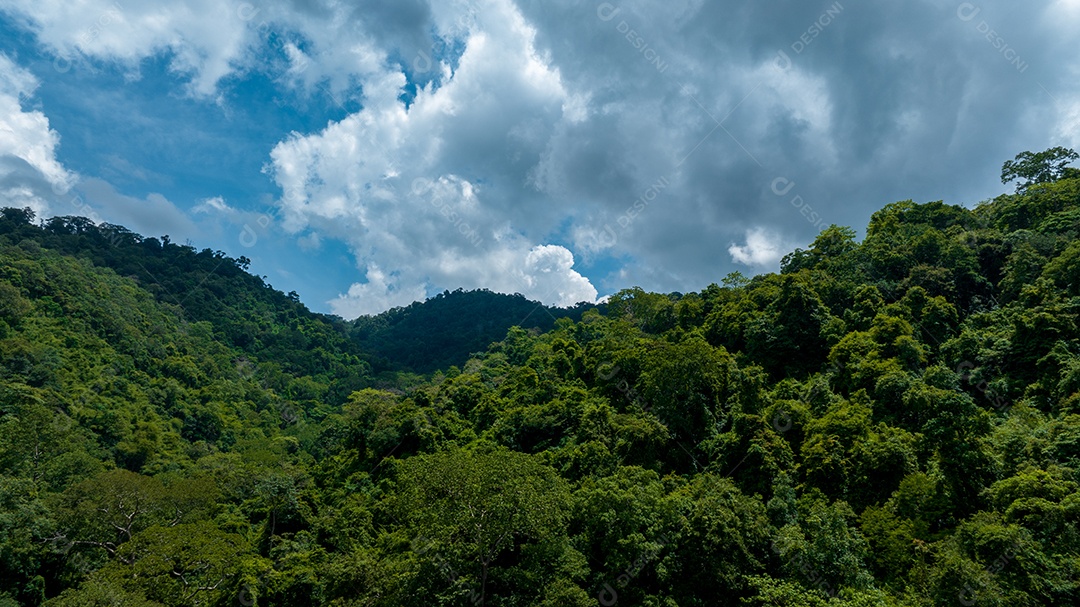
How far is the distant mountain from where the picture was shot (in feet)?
372

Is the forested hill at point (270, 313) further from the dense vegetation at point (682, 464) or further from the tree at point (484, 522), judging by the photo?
the tree at point (484, 522)

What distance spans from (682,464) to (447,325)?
108m

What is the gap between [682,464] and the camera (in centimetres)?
3072

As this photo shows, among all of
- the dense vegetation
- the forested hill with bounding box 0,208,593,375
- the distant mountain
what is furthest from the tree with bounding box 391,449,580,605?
the distant mountain

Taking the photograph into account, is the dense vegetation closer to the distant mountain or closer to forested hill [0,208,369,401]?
forested hill [0,208,369,401]

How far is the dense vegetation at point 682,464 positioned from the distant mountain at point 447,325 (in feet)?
187

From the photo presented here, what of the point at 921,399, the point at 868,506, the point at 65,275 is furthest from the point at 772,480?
the point at 65,275

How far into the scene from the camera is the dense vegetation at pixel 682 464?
20234mm

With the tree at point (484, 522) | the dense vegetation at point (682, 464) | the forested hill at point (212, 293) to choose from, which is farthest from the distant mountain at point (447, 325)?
the tree at point (484, 522)

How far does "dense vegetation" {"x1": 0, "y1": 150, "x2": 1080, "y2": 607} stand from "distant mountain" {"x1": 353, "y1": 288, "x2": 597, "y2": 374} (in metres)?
57.1

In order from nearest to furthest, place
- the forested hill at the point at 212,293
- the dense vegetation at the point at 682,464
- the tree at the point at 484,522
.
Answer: the dense vegetation at the point at 682,464 < the tree at the point at 484,522 < the forested hill at the point at 212,293

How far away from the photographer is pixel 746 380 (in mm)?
32812

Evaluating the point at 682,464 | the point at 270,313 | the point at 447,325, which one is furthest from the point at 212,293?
the point at 682,464

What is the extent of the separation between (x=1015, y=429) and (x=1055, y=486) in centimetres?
517
